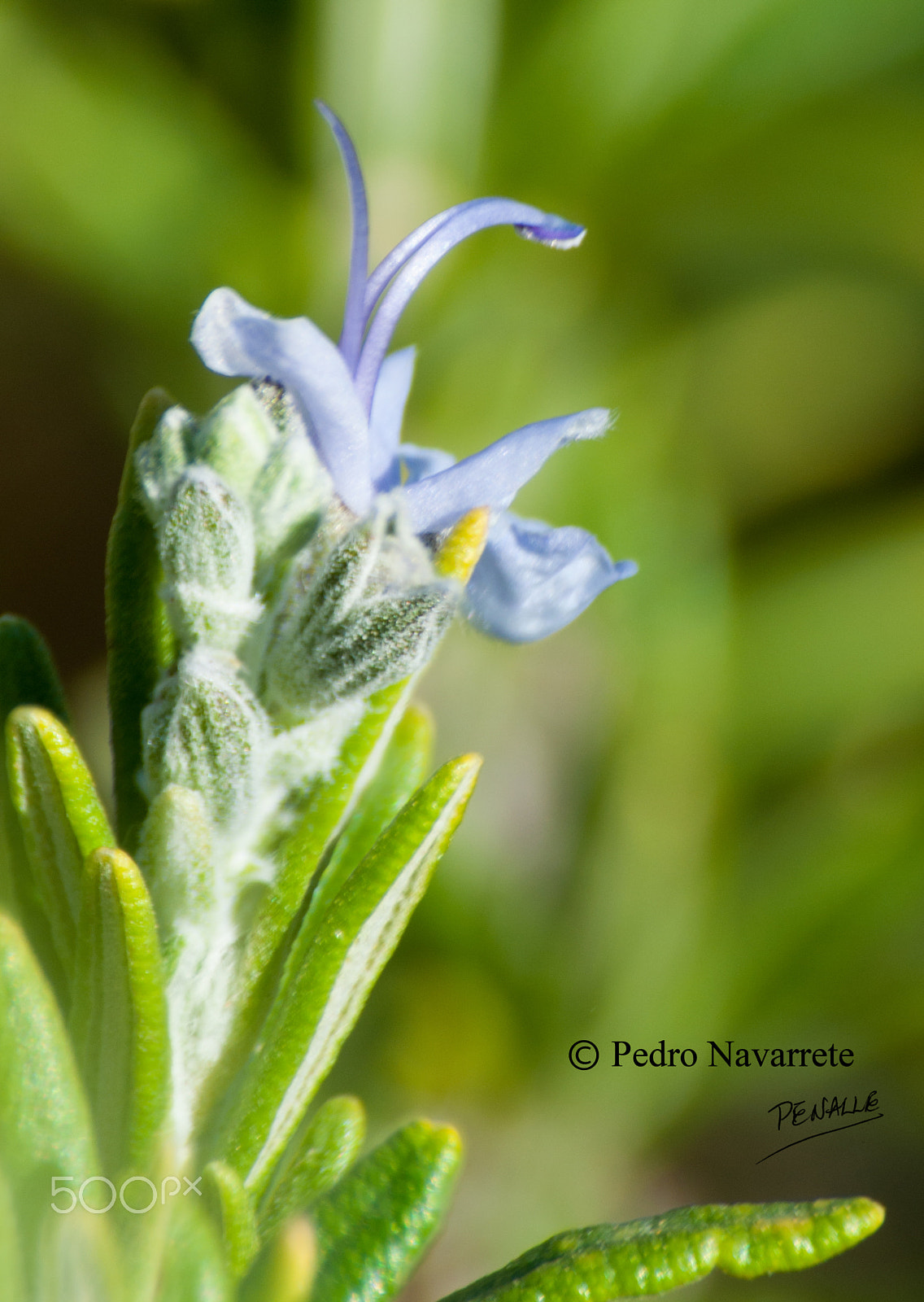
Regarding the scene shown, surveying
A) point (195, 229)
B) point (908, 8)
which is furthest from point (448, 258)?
point (908, 8)

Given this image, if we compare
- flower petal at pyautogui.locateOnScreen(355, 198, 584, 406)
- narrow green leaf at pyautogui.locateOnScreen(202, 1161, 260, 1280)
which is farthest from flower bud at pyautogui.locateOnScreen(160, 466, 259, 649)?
narrow green leaf at pyautogui.locateOnScreen(202, 1161, 260, 1280)

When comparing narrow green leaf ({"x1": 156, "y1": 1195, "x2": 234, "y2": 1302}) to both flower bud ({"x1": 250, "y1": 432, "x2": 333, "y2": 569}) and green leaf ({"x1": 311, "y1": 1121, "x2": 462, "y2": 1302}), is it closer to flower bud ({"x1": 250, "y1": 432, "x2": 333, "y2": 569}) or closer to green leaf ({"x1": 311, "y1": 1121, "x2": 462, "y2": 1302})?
green leaf ({"x1": 311, "y1": 1121, "x2": 462, "y2": 1302})

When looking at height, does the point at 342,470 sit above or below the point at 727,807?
below

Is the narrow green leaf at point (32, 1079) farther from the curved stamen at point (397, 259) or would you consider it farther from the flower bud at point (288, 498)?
the curved stamen at point (397, 259)

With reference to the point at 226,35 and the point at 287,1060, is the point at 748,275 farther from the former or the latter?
the point at 287,1060
